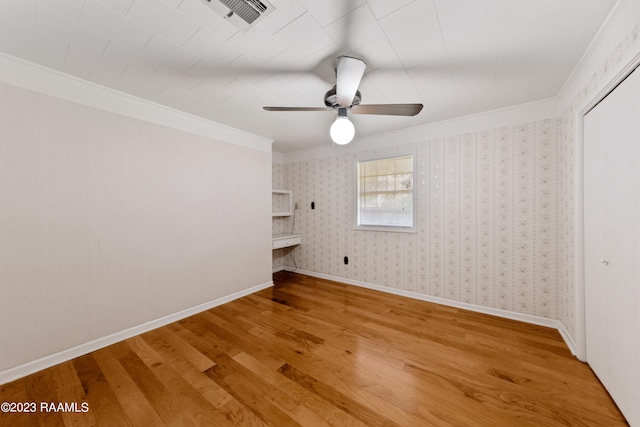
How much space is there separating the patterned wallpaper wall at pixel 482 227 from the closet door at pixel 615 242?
68 centimetres

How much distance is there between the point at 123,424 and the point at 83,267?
1.42m

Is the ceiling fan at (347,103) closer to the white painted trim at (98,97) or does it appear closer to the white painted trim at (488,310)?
the white painted trim at (98,97)

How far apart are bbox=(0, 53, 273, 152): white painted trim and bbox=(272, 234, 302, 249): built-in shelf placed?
5.95ft

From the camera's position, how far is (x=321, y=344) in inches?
88.7

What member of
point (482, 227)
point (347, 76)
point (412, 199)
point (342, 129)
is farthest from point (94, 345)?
point (482, 227)

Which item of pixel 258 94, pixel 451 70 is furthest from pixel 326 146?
pixel 451 70

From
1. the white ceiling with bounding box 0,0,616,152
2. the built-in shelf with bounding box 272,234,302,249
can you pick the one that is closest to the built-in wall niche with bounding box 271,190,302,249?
the built-in shelf with bounding box 272,234,302,249

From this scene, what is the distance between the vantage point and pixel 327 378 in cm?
179

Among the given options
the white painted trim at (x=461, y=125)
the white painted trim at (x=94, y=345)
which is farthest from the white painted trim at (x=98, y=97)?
the white painted trim at (x=94, y=345)

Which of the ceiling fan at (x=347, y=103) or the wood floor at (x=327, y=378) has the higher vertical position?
the ceiling fan at (x=347, y=103)

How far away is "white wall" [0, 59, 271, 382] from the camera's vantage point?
1836 millimetres

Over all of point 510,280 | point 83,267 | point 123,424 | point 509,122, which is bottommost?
point 123,424

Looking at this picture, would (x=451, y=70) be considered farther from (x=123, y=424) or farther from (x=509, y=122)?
(x=123, y=424)

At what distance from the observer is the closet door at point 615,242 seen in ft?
4.34
